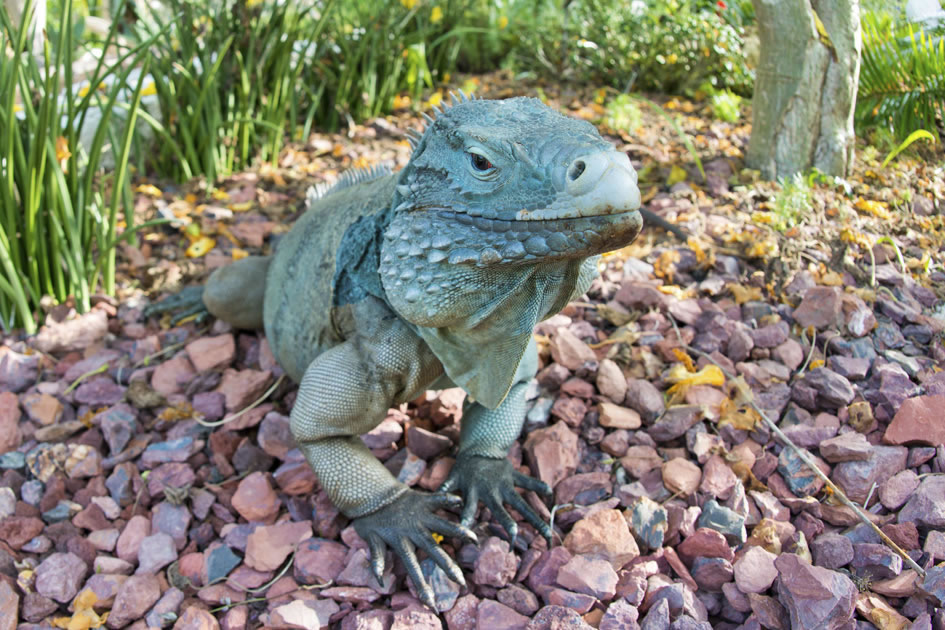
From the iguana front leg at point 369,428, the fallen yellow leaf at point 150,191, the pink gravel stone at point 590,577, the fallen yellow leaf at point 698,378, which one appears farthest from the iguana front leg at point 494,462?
the fallen yellow leaf at point 150,191

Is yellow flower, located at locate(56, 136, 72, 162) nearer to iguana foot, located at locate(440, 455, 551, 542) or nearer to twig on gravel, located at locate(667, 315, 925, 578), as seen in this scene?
iguana foot, located at locate(440, 455, 551, 542)

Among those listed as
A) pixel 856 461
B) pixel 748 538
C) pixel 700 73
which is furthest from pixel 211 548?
pixel 700 73

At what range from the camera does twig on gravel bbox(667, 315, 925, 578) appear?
90.2 inches

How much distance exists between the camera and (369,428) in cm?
268

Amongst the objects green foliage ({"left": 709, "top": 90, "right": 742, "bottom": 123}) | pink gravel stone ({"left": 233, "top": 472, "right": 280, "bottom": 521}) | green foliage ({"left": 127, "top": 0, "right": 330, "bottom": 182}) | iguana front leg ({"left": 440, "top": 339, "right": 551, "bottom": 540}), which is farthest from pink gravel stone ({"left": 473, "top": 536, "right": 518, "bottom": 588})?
green foliage ({"left": 709, "top": 90, "right": 742, "bottom": 123})

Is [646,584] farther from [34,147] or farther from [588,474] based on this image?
[34,147]

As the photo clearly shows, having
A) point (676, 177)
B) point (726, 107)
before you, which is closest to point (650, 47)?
point (726, 107)

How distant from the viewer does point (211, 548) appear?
2.68 metres

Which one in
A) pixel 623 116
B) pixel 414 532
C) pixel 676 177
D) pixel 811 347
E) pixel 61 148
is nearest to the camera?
pixel 414 532

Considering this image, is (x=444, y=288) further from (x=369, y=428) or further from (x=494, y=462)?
(x=494, y=462)

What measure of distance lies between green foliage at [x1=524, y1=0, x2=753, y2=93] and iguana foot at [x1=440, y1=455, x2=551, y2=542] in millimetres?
3610

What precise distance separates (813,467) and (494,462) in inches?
43.3

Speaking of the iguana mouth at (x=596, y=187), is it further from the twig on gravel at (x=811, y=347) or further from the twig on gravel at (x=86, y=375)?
the twig on gravel at (x=86, y=375)

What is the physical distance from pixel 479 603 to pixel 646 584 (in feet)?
1.71
